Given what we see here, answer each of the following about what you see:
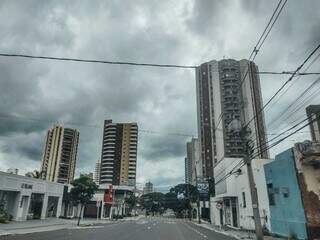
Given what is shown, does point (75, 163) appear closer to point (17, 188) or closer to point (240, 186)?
point (17, 188)

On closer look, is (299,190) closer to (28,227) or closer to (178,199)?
(28,227)

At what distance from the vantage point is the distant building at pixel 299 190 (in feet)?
80.0

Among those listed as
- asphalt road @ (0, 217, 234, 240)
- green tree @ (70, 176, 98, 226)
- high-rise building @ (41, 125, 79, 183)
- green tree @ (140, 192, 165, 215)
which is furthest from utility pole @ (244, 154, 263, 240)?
green tree @ (140, 192, 165, 215)

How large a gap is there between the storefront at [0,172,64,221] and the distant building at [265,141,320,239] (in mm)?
32156

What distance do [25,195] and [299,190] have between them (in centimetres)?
3706

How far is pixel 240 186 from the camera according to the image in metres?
44.3

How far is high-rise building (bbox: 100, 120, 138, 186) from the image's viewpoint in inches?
4939

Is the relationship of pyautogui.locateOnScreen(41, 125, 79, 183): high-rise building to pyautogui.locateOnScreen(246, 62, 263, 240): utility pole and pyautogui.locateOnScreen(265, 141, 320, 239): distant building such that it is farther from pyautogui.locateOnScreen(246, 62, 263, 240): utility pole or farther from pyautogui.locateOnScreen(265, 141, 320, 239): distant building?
pyautogui.locateOnScreen(246, 62, 263, 240): utility pole

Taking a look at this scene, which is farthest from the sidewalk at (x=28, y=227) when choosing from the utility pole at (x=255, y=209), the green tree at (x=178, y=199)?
the green tree at (x=178, y=199)

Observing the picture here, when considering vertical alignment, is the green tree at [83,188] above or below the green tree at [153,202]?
below

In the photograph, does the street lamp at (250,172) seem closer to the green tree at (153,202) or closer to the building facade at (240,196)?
the building facade at (240,196)

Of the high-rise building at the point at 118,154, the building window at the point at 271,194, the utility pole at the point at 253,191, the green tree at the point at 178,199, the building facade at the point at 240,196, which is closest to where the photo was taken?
the utility pole at the point at 253,191

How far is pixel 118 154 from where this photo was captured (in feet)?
442

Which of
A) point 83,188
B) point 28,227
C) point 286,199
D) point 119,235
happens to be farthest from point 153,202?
point 119,235
